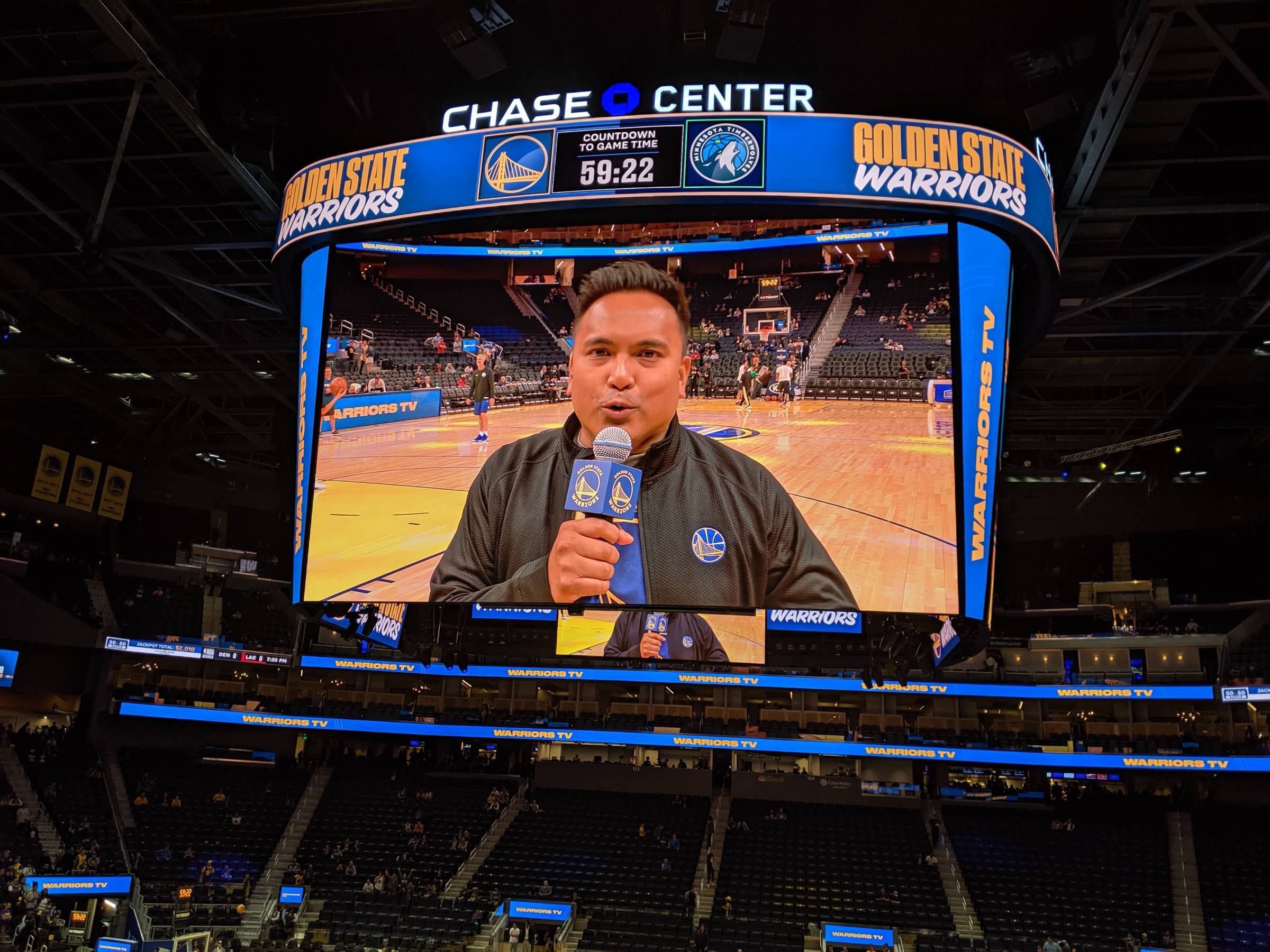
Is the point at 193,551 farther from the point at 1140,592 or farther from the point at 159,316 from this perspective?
the point at 1140,592

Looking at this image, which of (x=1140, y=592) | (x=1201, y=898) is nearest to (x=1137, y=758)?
(x=1201, y=898)

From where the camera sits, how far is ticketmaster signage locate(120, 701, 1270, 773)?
27.9 metres

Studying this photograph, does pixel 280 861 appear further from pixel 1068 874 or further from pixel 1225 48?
pixel 1225 48

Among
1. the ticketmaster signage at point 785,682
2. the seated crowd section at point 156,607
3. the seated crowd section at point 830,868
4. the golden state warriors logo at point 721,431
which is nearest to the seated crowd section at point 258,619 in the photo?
the seated crowd section at point 156,607

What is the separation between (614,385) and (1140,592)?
1187 inches

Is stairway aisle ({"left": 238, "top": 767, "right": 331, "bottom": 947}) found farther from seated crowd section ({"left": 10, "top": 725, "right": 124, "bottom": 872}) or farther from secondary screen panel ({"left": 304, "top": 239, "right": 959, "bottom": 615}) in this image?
secondary screen panel ({"left": 304, "top": 239, "right": 959, "bottom": 615})

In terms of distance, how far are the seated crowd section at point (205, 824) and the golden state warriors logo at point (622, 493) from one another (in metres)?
18.2

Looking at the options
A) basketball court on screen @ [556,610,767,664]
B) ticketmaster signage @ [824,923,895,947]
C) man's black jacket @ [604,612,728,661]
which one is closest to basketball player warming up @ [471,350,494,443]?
man's black jacket @ [604,612,728,661]

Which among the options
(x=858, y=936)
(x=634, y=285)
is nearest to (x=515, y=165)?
(x=634, y=285)

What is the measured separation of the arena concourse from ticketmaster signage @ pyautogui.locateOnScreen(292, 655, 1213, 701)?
0.23 meters

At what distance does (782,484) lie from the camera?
12664mm

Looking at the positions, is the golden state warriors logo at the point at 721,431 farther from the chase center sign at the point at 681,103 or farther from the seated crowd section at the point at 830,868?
the seated crowd section at the point at 830,868

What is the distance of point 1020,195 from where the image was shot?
494 inches

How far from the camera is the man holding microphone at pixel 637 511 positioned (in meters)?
12.3
